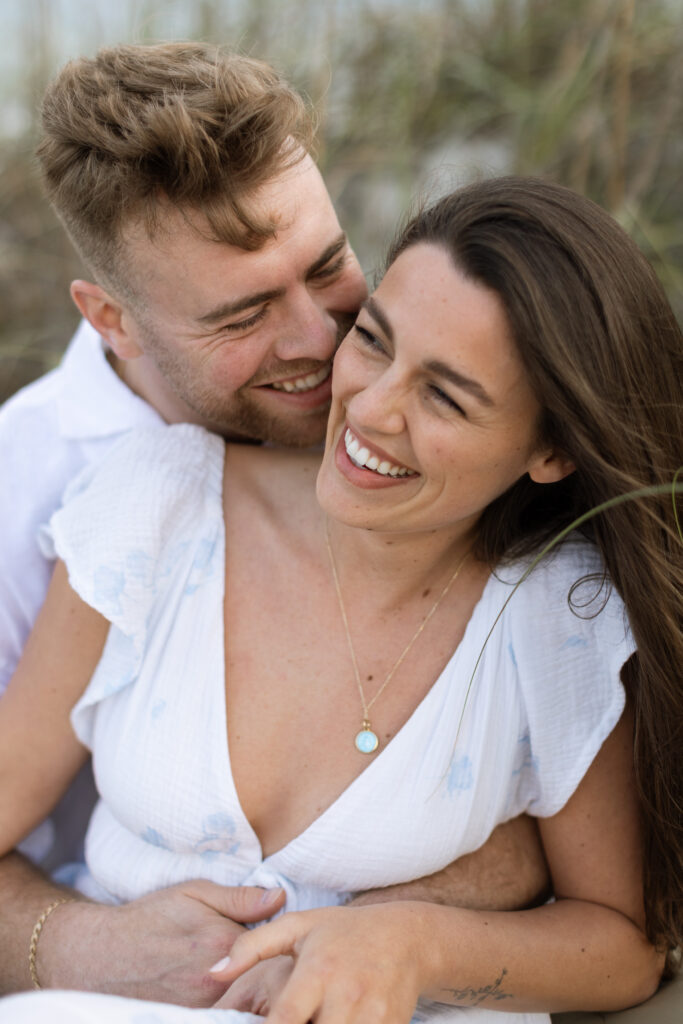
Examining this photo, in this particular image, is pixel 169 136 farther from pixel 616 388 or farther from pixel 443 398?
pixel 616 388

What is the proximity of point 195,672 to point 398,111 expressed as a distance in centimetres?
328

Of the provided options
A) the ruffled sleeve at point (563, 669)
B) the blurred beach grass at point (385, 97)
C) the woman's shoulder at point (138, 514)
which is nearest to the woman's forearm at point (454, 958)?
the ruffled sleeve at point (563, 669)

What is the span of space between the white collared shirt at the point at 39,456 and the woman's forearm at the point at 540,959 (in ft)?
3.96

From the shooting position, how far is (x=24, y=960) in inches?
82.1

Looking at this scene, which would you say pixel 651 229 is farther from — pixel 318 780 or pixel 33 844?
pixel 33 844

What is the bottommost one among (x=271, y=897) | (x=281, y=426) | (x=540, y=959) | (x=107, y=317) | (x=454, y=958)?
(x=540, y=959)

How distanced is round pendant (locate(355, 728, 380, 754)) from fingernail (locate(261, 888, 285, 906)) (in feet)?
1.03

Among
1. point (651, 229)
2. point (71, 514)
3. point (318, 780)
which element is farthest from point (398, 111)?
point (318, 780)

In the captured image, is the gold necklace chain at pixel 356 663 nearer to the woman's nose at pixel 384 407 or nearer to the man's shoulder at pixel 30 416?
the woman's nose at pixel 384 407

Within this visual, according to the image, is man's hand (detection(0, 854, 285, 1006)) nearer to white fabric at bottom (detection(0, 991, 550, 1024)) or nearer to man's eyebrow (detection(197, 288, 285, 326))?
white fabric at bottom (detection(0, 991, 550, 1024))

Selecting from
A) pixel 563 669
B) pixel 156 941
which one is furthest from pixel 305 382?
pixel 156 941

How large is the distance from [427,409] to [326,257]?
67 centimetres

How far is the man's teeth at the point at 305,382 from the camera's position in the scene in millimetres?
2430

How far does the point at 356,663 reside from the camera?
86.0 inches
